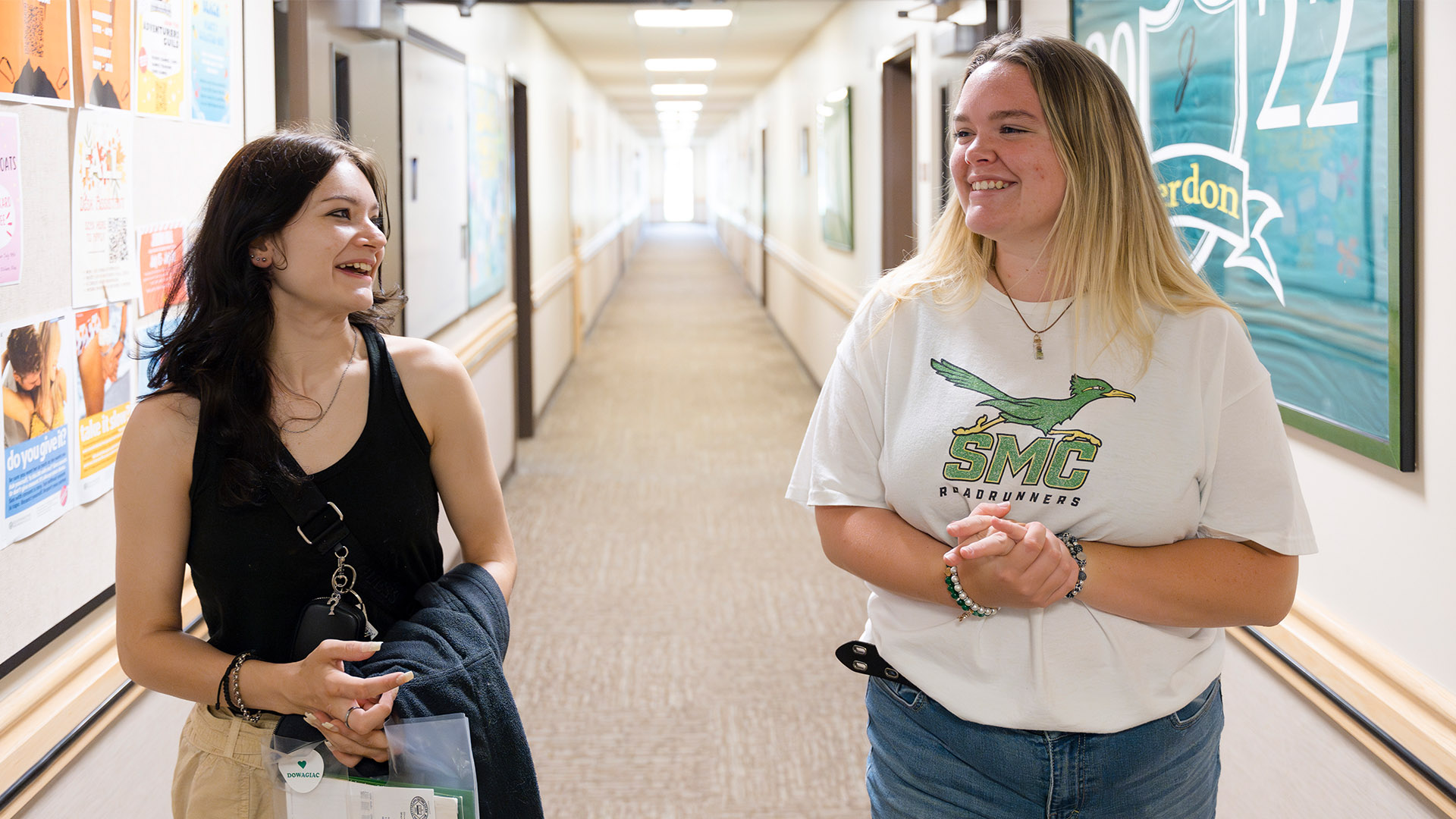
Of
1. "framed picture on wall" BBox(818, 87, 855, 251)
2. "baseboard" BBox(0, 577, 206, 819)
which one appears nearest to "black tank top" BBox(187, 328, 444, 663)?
"baseboard" BBox(0, 577, 206, 819)

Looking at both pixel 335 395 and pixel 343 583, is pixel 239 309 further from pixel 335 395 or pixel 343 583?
pixel 343 583

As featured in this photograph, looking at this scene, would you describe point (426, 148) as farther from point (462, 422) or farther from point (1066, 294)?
point (1066, 294)

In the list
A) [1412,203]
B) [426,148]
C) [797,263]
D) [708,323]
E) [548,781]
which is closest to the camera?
[1412,203]

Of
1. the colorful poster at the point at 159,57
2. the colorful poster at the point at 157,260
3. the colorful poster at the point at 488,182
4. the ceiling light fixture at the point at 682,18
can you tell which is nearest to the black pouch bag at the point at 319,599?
the colorful poster at the point at 157,260

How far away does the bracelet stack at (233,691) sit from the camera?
124 cm

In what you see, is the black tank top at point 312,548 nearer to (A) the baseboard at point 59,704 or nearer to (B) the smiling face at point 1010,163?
(A) the baseboard at point 59,704

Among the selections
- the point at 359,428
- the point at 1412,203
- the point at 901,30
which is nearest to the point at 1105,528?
the point at 1412,203

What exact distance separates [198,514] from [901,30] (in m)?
4.43

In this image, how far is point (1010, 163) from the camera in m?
1.24

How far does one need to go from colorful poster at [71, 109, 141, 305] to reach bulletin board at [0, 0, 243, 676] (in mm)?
11

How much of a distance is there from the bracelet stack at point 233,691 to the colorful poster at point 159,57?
1.09m

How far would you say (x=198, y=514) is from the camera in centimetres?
125

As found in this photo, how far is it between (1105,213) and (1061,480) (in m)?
0.31

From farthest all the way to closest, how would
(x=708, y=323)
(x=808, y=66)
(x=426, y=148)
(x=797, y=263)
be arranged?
(x=708, y=323) < (x=797, y=263) < (x=808, y=66) < (x=426, y=148)
